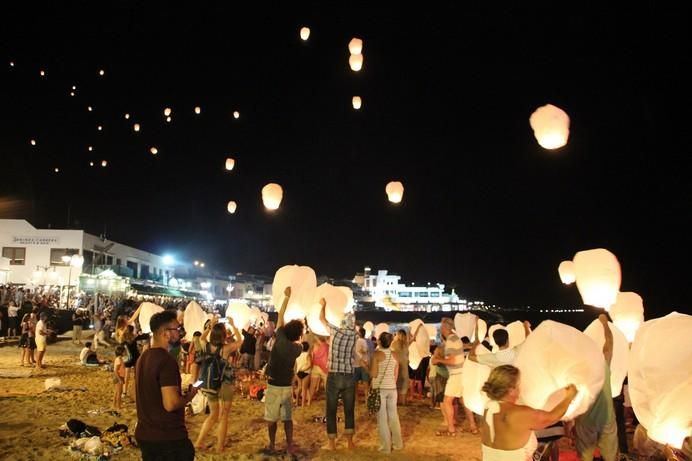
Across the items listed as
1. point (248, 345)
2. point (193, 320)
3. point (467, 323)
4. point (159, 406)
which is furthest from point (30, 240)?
point (159, 406)

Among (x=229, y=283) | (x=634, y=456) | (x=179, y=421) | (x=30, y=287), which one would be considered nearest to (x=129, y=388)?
(x=179, y=421)

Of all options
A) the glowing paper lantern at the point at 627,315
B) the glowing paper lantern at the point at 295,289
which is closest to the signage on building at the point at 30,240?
the glowing paper lantern at the point at 295,289

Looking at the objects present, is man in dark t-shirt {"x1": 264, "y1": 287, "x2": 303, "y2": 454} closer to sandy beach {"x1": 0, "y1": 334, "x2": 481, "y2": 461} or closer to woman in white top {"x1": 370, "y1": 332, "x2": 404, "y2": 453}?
sandy beach {"x1": 0, "y1": 334, "x2": 481, "y2": 461}

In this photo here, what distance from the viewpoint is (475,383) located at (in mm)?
5383

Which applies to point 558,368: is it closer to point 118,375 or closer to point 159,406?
point 159,406

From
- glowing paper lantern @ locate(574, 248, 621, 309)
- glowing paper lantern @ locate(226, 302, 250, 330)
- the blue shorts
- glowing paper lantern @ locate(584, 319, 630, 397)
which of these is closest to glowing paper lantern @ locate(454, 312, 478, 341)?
the blue shorts

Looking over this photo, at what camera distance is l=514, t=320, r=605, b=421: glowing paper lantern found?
327cm

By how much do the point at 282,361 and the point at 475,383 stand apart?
2.36 metres

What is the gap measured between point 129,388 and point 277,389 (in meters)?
5.32

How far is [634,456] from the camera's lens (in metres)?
6.53

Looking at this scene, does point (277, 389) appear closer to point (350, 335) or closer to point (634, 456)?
point (350, 335)

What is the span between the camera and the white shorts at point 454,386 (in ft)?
26.9

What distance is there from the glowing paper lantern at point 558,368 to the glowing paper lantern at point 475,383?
181cm

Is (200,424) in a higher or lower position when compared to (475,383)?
lower
